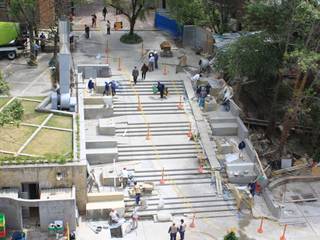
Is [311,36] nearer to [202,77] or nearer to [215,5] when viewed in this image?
[202,77]

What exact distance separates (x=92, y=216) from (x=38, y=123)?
6.65 metres

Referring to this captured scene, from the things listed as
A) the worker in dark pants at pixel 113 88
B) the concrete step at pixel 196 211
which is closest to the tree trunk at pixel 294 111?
the concrete step at pixel 196 211

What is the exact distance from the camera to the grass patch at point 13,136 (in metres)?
29.7

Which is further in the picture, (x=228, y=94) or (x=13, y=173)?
(x=228, y=94)

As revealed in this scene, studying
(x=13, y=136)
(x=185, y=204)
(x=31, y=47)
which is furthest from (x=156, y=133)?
(x=31, y=47)

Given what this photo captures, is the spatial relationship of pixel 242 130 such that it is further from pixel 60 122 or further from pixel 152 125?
pixel 60 122

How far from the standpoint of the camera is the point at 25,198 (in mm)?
28531

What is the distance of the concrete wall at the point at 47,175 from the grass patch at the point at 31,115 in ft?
16.3

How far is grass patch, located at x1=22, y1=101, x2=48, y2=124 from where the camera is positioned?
32444mm

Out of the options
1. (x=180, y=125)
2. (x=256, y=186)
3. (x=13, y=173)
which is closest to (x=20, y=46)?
(x=180, y=125)

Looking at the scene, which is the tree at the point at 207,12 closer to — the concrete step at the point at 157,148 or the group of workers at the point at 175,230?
the concrete step at the point at 157,148

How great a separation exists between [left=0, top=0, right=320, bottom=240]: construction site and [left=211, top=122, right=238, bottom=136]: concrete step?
6 cm

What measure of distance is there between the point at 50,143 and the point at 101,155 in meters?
3.71

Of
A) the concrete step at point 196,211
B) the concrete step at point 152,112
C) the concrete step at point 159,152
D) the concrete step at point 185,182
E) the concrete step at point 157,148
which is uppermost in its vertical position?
the concrete step at point 152,112
